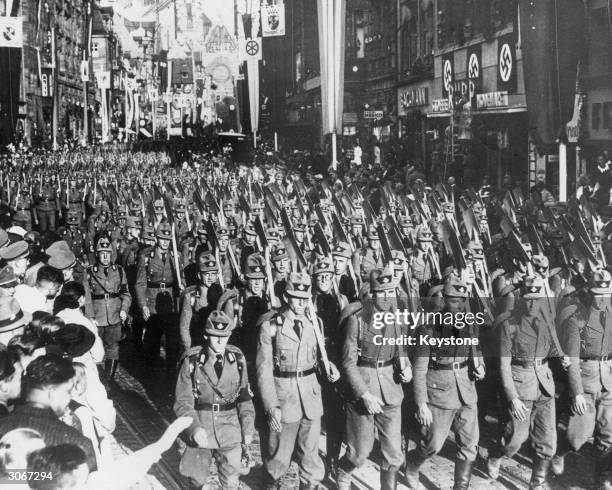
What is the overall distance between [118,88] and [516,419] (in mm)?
58951

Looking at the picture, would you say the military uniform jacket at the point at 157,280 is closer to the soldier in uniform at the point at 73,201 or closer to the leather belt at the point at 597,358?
the leather belt at the point at 597,358

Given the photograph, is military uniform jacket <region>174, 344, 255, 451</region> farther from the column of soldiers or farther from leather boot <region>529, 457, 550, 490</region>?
leather boot <region>529, 457, 550, 490</region>

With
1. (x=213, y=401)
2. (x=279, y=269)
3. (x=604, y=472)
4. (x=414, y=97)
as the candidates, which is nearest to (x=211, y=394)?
(x=213, y=401)

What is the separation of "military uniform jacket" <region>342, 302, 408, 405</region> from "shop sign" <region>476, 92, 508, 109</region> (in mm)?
15210

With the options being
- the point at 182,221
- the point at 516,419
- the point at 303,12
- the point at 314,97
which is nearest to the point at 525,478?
the point at 516,419

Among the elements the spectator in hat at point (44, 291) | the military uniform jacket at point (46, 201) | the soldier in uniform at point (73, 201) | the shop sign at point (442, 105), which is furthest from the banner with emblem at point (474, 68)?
the spectator in hat at point (44, 291)

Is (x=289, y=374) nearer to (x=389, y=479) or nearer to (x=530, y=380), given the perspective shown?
(x=389, y=479)

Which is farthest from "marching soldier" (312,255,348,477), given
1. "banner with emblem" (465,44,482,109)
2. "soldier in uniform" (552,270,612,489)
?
"banner with emblem" (465,44,482,109)

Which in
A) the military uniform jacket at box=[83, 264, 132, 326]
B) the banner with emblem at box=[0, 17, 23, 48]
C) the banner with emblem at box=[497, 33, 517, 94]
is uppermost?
the banner with emblem at box=[0, 17, 23, 48]

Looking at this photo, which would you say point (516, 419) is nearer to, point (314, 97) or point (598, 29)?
point (598, 29)

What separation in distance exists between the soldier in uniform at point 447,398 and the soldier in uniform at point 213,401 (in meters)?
1.37

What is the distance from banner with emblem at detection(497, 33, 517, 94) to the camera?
2030cm

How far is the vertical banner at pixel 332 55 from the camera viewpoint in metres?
17.3

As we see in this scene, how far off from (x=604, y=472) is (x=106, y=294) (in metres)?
5.57
